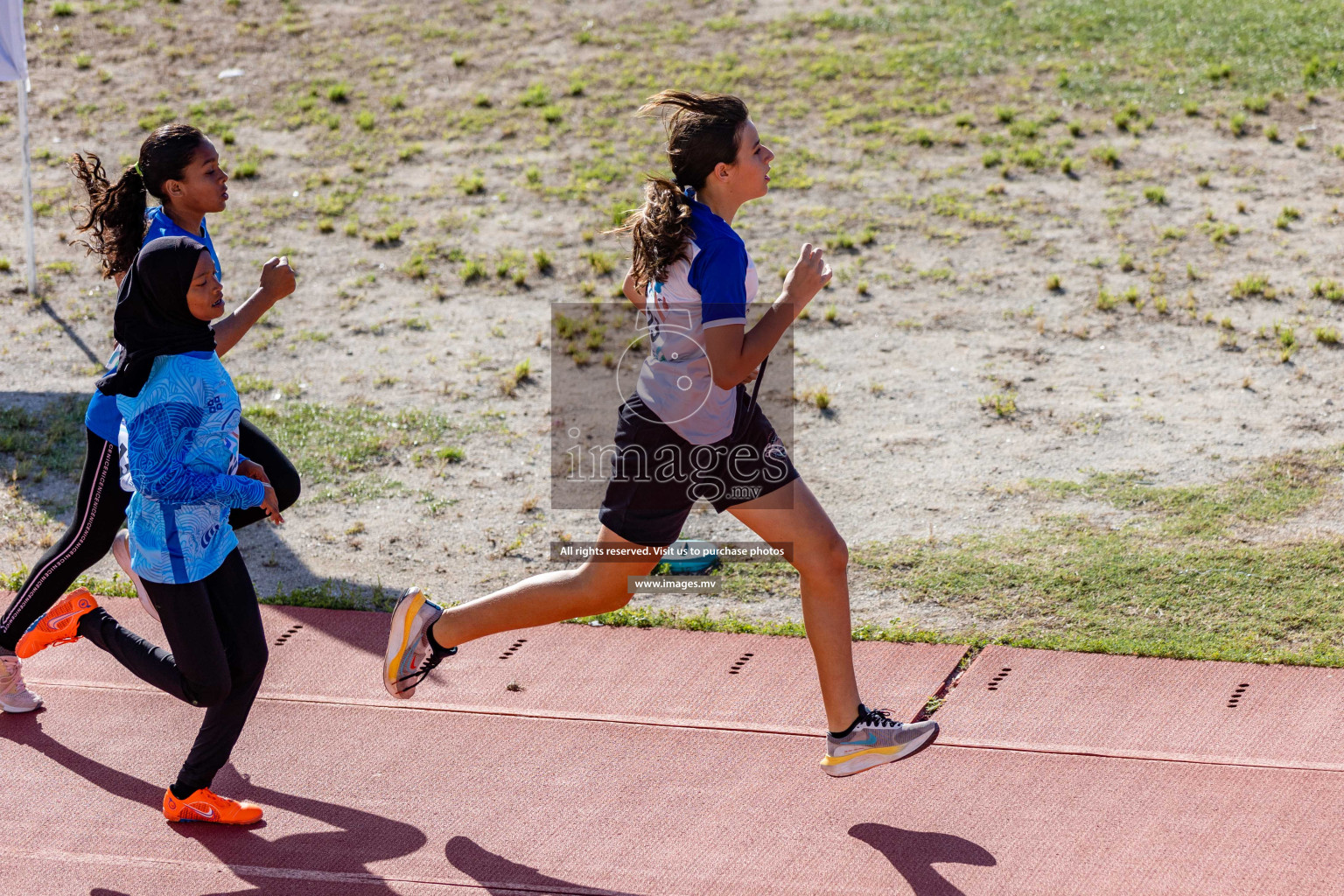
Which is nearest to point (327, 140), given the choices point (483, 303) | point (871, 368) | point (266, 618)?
point (483, 303)

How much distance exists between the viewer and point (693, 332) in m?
4.15

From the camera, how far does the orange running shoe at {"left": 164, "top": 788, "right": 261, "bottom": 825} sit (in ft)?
14.3

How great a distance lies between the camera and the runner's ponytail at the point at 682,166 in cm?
413

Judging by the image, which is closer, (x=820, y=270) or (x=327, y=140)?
(x=820, y=270)

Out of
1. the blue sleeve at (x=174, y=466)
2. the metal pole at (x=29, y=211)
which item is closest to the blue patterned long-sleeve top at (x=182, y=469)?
the blue sleeve at (x=174, y=466)

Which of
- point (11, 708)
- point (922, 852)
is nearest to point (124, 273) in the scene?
point (11, 708)

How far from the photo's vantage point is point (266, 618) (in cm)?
611

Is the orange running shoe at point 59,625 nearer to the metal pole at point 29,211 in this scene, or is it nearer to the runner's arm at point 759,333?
the runner's arm at point 759,333

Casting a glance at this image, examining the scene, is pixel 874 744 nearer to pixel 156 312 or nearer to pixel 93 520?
pixel 156 312

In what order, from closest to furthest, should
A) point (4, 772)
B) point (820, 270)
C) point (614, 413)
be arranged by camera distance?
point (820, 270) < point (4, 772) < point (614, 413)

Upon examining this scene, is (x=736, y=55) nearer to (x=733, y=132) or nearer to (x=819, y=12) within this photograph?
(x=819, y=12)

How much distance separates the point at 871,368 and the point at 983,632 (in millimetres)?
3466

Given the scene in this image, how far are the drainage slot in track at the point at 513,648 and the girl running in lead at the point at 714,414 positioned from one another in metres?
1.28

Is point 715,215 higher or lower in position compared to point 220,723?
higher
